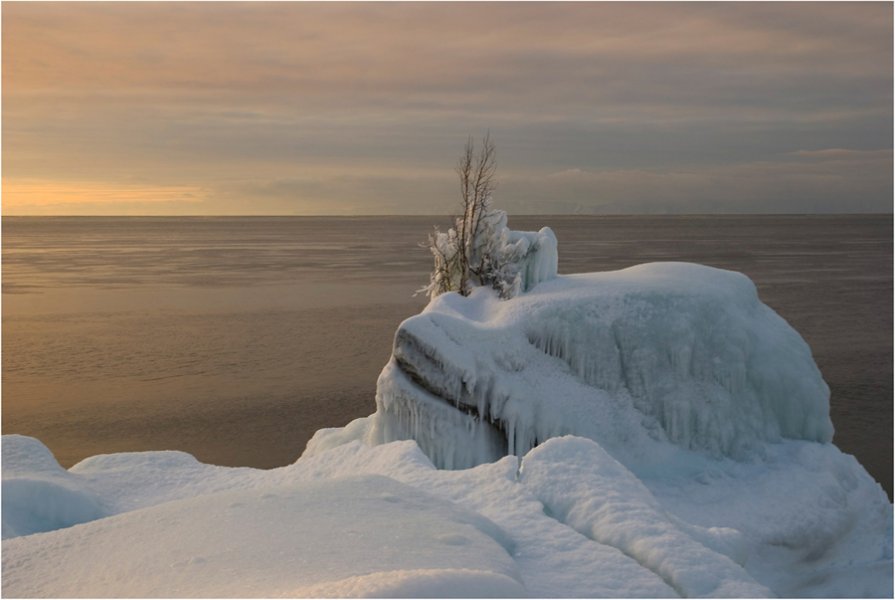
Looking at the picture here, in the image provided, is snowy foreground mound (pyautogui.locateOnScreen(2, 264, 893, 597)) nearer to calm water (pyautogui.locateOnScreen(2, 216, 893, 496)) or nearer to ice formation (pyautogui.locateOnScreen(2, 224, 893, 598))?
ice formation (pyautogui.locateOnScreen(2, 224, 893, 598))

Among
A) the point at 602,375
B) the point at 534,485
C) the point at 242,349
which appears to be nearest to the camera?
the point at 534,485

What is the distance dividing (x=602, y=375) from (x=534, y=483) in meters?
7.63

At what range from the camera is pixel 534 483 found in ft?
25.2

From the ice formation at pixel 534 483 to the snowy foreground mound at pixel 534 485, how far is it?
27mm

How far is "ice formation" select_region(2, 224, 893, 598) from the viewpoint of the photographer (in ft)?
19.4

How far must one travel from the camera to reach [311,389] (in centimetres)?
2662

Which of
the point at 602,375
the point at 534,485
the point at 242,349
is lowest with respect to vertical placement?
the point at 242,349

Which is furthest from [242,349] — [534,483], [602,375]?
[534,483]

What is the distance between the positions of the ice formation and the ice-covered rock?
37 mm

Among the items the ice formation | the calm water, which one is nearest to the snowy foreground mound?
the ice formation

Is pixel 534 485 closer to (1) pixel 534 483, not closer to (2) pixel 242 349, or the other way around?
(1) pixel 534 483

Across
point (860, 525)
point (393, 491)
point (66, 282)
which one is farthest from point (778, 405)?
point (66, 282)

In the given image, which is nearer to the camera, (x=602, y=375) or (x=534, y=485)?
(x=534, y=485)

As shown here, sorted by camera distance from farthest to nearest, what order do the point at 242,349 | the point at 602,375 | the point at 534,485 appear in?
the point at 242,349, the point at 602,375, the point at 534,485
